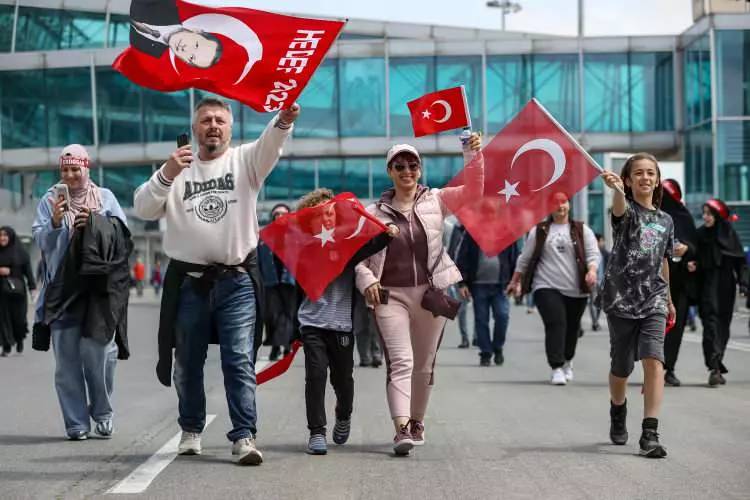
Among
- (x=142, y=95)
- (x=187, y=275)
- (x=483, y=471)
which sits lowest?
(x=483, y=471)

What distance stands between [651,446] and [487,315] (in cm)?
871

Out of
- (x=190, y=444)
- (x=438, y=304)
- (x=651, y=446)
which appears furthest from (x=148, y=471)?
(x=651, y=446)

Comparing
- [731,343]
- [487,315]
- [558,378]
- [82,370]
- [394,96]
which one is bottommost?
[731,343]

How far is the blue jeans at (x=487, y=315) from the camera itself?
→ 52.1ft

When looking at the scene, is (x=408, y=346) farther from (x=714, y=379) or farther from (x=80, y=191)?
(x=714, y=379)

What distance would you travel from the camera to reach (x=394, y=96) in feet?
145

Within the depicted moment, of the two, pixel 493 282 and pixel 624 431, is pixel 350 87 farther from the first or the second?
pixel 624 431

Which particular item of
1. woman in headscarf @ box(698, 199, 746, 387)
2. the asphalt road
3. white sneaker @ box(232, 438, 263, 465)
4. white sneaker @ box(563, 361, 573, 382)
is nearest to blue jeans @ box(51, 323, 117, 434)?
the asphalt road

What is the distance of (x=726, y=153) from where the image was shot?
1563 inches

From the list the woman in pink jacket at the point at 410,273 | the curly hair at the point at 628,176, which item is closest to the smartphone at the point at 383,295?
the woman in pink jacket at the point at 410,273

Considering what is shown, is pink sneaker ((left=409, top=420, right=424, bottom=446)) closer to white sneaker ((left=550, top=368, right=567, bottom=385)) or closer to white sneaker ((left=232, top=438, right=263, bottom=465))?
white sneaker ((left=232, top=438, right=263, bottom=465))

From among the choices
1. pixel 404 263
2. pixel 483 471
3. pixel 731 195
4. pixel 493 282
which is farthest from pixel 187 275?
pixel 731 195

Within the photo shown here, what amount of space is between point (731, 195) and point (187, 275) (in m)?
33.4

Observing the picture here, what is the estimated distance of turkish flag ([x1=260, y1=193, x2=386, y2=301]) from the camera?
821 cm
